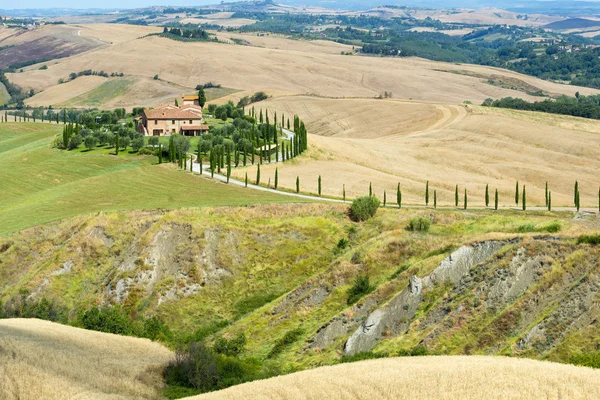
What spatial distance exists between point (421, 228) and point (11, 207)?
46.7 meters

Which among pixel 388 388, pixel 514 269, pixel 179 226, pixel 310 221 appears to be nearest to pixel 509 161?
pixel 310 221

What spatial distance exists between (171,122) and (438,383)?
111 m

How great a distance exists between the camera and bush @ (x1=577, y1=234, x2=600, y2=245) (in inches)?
1909

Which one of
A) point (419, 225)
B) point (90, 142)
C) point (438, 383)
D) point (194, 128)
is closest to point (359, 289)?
point (419, 225)

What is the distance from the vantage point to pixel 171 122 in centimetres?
13625

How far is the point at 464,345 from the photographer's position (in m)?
44.6

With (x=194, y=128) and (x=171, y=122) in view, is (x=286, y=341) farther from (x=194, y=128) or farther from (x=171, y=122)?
(x=171, y=122)

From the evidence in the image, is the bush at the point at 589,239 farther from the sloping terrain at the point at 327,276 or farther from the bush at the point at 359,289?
the bush at the point at 359,289

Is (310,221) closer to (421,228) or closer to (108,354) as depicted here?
(421,228)

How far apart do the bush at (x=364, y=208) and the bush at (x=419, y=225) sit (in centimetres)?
730

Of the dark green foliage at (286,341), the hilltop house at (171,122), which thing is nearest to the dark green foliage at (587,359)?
the dark green foliage at (286,341)

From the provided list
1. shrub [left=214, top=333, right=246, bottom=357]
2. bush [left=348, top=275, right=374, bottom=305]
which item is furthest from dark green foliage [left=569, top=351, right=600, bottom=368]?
shrub [left=214, top=333, right=246, bottom=357]

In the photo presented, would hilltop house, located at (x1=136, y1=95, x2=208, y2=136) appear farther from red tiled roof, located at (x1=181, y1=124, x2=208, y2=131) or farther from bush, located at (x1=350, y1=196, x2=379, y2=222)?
bush, located at (x1=350, y1=196, x2=379, y2=222)

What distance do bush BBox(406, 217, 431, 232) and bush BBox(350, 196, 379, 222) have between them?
730 cm
